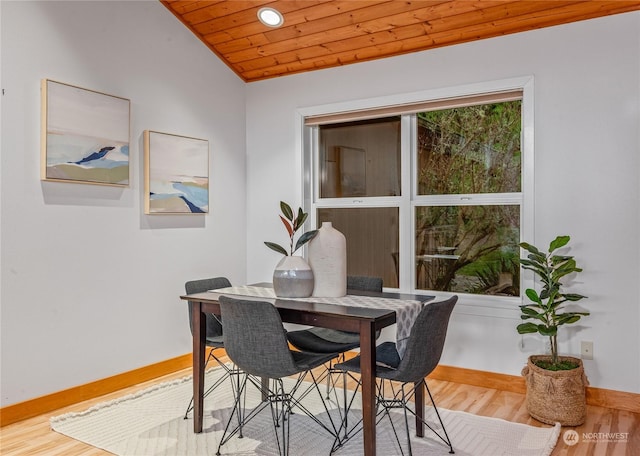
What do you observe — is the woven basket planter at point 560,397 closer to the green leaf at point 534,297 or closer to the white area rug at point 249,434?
the white area rug at point 249,434

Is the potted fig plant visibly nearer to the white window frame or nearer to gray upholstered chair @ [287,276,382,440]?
gray upholstered chair @ [287,276,382,440]

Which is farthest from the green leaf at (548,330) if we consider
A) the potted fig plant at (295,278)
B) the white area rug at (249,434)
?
the potted fig plant at (295,278)

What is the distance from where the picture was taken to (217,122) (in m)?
4.45

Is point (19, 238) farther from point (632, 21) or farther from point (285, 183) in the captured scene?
point (632, 21)

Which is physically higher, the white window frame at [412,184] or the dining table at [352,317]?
the white window frame at [412,184]

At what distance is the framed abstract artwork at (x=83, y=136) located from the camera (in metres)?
3.16

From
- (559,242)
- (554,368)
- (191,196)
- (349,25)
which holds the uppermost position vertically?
(349,25)

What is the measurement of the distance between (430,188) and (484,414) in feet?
5.46

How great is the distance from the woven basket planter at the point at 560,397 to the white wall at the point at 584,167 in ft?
1.25

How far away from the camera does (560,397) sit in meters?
2.94

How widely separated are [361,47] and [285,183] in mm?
1296

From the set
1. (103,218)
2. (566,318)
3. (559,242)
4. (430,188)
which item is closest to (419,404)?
(566,318)

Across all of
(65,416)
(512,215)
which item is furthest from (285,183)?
(65,416)

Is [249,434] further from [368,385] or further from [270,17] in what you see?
[270,17]
